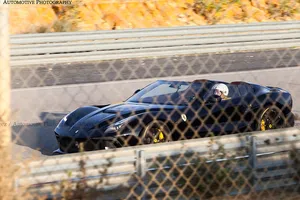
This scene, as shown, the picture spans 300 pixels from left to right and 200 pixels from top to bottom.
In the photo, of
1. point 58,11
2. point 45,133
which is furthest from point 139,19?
point 45,133

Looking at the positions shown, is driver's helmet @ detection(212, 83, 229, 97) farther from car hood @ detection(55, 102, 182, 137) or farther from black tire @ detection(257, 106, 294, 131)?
car hood @ detection(55, 102, 182, 137)

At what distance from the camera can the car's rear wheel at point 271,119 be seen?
664 centimetres

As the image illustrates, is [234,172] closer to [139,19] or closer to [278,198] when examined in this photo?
[278,198]

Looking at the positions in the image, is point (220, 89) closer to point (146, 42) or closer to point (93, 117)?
point (93, 117)

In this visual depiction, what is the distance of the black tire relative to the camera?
21.8 feet

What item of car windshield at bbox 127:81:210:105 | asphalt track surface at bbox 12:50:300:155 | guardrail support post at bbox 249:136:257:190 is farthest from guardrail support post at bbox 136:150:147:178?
car windshield at bbox 127:81:210:105

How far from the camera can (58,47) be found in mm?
3707

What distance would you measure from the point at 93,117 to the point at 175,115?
4.53 feet

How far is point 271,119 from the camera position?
682 cm

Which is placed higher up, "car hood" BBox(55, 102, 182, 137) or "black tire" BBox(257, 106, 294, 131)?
"black tire" BBox(257, 106, 294, 131)

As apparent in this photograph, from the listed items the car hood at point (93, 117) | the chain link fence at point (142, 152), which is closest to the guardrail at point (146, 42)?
the chain link fence at point (142, 152)

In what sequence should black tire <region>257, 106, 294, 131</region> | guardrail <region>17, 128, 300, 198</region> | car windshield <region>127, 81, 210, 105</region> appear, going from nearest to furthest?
guardrail <region>17, 128, 300, 198</region>
car windshield <region>127, 81, 210, 105</region>
black tire <region>257, 106, 294, 131</region>

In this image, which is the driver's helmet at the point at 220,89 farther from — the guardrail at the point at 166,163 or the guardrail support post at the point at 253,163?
the guardrail support post at the point at 253,163

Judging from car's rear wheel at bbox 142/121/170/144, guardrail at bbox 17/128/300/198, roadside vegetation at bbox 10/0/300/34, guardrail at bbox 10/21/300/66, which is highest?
guardrail at bbox 10/21/300/66
